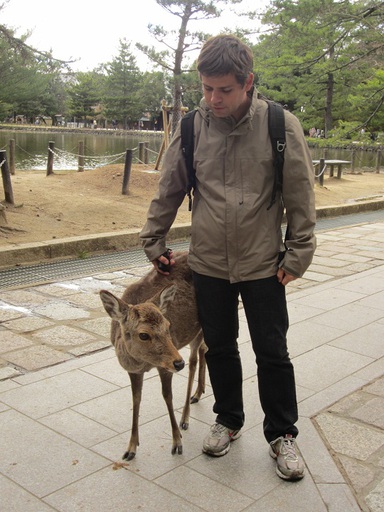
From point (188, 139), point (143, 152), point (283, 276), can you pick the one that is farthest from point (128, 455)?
point (143, 152)

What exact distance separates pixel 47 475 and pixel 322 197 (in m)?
13.1

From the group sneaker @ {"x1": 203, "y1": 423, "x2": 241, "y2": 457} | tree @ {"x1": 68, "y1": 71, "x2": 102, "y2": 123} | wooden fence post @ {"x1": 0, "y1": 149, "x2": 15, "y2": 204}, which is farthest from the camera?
tree @ {"x1": 68, "y1": 71, "x2": 102, "y2": 123}

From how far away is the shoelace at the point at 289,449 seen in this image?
113 inches

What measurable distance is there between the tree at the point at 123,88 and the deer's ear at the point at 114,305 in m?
57.6

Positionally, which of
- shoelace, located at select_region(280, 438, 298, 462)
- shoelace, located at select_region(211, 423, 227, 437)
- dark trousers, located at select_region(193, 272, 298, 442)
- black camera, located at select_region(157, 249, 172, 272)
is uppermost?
black camera, located at select_region(157, 249, 172, 272)

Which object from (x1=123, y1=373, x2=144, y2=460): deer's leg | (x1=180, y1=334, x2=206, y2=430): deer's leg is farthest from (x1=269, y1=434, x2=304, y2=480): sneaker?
(x1=123, y1=373, x2=144, y2=460): deer's leg

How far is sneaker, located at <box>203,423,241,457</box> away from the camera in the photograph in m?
3.04

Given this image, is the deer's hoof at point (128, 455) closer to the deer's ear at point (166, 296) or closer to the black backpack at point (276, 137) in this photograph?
the deer's ear at point (166, 296)

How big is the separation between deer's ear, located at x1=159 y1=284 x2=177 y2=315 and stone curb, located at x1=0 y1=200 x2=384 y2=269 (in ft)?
15.3

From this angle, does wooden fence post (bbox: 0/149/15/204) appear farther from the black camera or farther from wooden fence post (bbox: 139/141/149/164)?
wooden fence post (bbox: 139/141/149/164)

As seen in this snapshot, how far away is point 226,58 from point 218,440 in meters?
1.86

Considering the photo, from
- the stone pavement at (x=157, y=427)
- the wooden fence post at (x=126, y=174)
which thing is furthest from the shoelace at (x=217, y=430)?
the wooden fence post at (x=126, y=174)

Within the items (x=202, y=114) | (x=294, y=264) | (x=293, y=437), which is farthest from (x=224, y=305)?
(x=202, y=114)

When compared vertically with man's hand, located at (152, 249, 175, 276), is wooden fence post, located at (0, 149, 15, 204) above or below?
below
